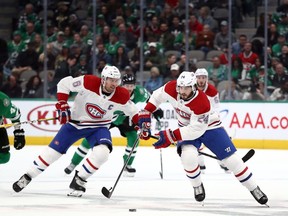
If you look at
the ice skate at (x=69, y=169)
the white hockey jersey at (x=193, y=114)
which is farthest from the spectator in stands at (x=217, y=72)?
the white hockey jersey at (x=193, y=114)

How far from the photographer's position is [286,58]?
1334 centimetres

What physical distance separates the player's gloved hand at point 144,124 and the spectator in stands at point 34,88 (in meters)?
5.74

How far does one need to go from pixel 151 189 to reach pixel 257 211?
5.46 ft

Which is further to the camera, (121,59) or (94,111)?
(121,59)

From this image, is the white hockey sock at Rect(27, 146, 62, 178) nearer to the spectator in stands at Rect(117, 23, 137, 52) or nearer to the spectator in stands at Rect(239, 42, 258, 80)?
the spectator in stands at Rect(239, 42, 258, 80)

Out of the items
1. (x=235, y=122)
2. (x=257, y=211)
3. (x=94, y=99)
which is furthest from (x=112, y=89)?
(x=235, y=122)

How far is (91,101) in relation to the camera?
26.8 feet

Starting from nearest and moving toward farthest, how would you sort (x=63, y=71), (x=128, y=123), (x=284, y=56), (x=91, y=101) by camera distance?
(x=91, y=101), (x=128, y=123), (x=284, y=56), (x=63, y=71)

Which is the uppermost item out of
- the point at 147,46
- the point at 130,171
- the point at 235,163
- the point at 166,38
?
the point at 166,38

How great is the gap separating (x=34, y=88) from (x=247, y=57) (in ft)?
10.3

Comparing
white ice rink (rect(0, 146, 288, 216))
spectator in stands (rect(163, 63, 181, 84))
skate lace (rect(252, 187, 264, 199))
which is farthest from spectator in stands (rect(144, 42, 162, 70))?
skate lace (rect(252, 187, 264, 199))

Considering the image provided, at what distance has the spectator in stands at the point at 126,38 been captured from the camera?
1392 cm

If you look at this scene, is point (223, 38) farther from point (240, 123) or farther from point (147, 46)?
point (240, 123)

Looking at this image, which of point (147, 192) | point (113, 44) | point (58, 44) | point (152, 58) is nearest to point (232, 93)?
point (152, 58)
